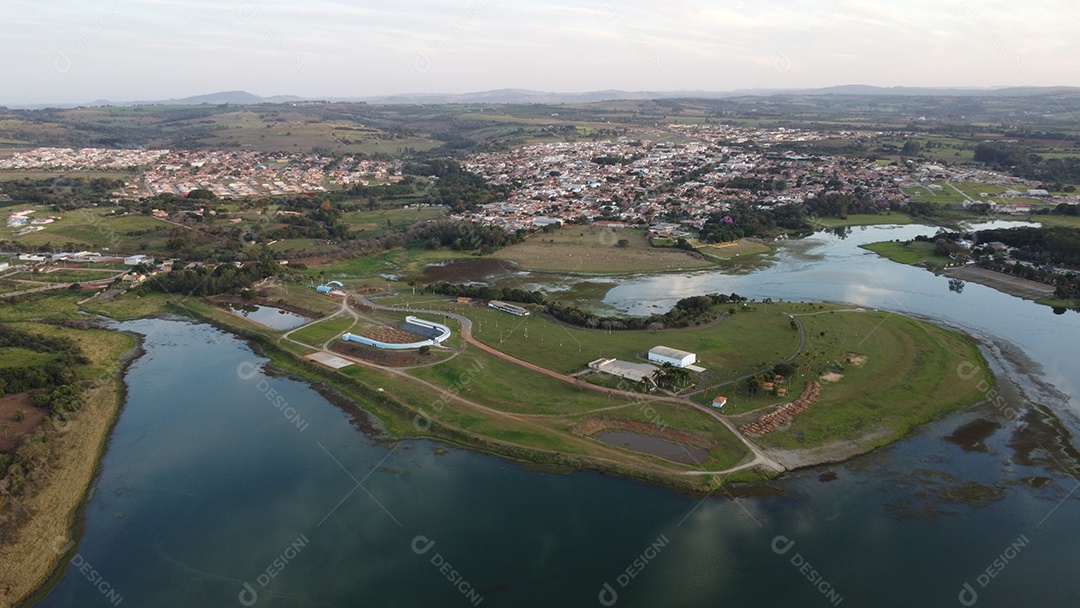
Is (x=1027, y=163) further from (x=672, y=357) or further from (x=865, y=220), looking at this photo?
(x=672, y=357)

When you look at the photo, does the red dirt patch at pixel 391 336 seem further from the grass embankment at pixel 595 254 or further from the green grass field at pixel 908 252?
the green grass field at pixel 908 252

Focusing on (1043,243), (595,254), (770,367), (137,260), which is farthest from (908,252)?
(137,260)

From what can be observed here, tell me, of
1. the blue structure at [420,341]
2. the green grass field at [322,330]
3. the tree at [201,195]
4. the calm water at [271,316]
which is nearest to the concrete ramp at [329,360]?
the green grass field at [322,330]

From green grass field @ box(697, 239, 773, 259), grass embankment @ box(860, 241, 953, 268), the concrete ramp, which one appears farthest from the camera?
green grass field @ box(697, 239, 773, 259)

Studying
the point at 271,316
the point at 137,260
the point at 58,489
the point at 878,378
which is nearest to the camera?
the point at 58,489

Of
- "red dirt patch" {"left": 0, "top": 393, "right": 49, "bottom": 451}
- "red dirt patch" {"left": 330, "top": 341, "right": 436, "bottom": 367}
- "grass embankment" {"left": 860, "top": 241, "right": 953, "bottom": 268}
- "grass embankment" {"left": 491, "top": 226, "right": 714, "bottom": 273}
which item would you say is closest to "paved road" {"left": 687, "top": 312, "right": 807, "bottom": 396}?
"red dirt patch" {"left": 330, "top": 341, "right": 436, "bottom": 367}

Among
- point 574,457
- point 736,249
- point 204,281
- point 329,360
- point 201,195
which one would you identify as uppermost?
point 201,195

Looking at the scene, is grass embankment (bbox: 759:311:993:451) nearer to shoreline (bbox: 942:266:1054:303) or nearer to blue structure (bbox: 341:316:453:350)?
shoreline (bbox: 942:266:1054:303)
